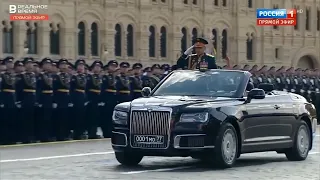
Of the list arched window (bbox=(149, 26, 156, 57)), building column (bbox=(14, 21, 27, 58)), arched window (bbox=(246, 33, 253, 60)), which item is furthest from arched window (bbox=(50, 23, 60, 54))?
arched window (bbox=(246, 33, 253, 60))

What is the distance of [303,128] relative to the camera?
689 inches

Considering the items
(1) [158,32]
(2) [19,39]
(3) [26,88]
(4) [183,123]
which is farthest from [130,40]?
(4) [183,123]

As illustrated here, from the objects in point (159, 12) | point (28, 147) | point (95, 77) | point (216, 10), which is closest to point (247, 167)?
point (28, 147)

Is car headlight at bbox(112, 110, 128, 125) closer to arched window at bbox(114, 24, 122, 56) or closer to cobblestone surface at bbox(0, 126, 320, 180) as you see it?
cobblestone surface at bbox(0, 126, 320, 180)

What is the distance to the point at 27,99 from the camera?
68.8ft

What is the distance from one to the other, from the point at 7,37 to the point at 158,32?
41.3 feet

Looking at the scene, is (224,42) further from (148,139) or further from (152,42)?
(148,139)

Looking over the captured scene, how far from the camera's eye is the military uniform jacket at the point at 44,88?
21.3 metres

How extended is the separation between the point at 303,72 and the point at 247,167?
1958 cm

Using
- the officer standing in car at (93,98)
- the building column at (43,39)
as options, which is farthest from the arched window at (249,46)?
the officer standing in car at (93,98)

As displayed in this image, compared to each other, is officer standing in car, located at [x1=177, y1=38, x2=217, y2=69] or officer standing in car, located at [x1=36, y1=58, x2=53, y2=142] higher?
officer standing in car, located at [x1=177, y1=38, x2=217, y2=69]

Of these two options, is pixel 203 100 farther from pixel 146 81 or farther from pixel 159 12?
pixel 159 12

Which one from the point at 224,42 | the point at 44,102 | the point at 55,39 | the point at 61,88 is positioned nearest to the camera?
the point at 44,102

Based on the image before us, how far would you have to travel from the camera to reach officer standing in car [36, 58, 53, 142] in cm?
2133
